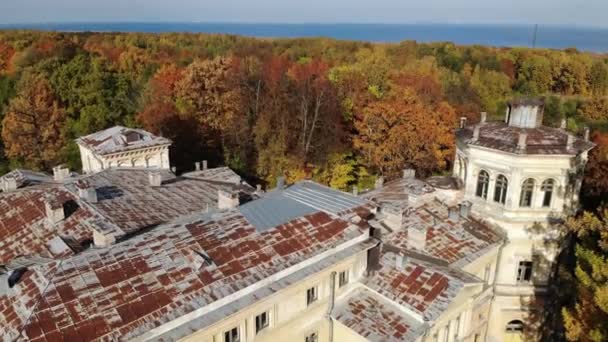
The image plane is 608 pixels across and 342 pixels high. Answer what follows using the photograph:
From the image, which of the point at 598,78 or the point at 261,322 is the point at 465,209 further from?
the point at 598,78

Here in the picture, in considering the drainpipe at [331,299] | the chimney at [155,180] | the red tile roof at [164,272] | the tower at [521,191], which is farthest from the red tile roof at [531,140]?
the chimney at [155,180]

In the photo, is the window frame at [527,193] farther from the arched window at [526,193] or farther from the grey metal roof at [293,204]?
the grey metal roof at [293,204]

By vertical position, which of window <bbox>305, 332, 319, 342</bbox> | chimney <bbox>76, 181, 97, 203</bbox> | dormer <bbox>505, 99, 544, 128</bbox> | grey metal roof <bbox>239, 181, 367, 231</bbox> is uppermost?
dormer <bbox>505, 99, 544, 128</bbox>

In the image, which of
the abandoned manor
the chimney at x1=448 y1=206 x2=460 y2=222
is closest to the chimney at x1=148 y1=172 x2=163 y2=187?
the abandoned manor

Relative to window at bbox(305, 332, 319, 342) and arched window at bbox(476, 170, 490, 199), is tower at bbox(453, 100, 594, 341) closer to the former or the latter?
arched window at bbox(476, 170, 490, 199)

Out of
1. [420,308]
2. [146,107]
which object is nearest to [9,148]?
[146,107]

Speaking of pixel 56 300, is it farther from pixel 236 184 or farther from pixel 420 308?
pixel 236 184
